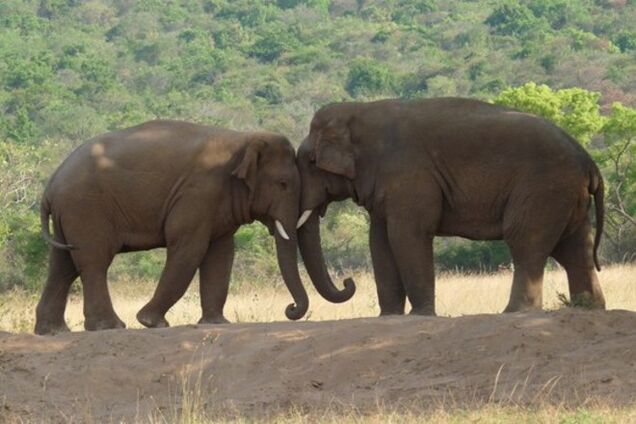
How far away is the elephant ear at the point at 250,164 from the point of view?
17312 mm

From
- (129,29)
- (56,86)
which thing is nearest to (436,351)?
(56,86)

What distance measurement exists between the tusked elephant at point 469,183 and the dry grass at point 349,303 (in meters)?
2.14

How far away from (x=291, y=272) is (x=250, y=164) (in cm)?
114

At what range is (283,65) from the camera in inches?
4247

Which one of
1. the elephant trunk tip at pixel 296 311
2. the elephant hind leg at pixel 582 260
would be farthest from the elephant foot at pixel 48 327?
the elephant hind leg at pixel 582 260

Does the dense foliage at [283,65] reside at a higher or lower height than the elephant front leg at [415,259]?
lower

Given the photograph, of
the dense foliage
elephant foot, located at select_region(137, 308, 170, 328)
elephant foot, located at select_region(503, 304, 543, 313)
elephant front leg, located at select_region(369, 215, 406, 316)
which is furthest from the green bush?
elephant foot, located at select_region(503, 304, 543, 313)

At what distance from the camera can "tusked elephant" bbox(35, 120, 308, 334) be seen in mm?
17203

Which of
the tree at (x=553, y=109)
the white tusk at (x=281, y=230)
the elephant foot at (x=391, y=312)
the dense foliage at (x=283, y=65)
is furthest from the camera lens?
the dense foliage at (x=283, y=65)

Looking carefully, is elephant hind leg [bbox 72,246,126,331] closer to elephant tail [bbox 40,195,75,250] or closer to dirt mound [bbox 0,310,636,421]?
elephant tail [bbox 40,195,75,250]

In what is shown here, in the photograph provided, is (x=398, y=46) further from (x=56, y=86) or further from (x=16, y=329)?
(x=16, y=329)

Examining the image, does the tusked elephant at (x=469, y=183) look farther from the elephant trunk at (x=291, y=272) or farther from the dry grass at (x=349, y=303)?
the dry grass at (x=349, y=303)

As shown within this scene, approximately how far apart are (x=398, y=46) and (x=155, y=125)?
94571 millimetres

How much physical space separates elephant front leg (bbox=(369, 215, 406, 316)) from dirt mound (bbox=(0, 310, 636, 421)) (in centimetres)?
308
